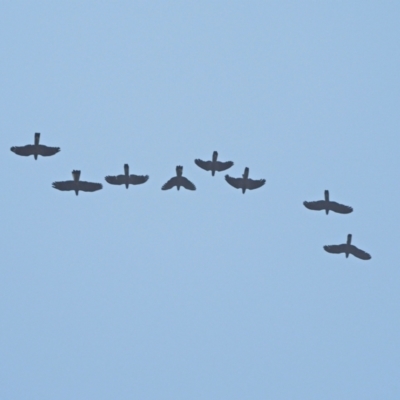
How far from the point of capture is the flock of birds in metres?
51.1

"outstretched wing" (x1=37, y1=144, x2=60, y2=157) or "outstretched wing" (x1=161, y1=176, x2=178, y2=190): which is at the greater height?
"outstretched wing" (x1=37, y1=144, x2=60, y2=157)

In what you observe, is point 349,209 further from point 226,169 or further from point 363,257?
point 226,169

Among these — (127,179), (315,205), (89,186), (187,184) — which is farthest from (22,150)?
(315,205)

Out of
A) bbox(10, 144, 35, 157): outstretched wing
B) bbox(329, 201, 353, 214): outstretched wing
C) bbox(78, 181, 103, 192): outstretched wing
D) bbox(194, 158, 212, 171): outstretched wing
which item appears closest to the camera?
bbox(10, 144, 35, 157): outstretched wing

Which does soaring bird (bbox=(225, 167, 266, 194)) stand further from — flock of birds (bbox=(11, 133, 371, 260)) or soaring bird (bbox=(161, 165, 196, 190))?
soaring bird (bbox=(161, 165, 196, 190))

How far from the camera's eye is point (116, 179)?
171ft

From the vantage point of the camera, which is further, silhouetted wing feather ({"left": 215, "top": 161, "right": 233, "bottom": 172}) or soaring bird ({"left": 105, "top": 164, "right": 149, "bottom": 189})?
silhouetted wing feather ({"left": 215, "top": 161, "right": 233, "bottom": 172})

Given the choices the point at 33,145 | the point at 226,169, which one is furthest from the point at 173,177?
the point at 33,145

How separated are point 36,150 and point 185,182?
643cm

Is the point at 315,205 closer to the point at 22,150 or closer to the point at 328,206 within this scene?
the point at 328,206

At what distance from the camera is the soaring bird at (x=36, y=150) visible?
50844 millimetres

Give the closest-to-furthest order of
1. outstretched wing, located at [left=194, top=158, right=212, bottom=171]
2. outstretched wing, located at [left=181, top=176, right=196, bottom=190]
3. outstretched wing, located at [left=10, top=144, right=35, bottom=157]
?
outstretched wing, located at [left=10, top=144, right=35, bottom=157], outstretched wing, located at [left=194, top=158, right=212, bottom=171], outstretched wing, located at [left=181, top=176, right=196, bottom=190]

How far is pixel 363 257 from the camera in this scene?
5400cm

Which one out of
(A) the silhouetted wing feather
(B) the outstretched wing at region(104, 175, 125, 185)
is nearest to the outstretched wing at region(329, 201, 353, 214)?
(A) the silhouetted wing feather
